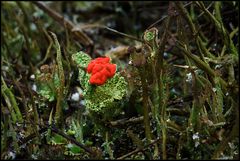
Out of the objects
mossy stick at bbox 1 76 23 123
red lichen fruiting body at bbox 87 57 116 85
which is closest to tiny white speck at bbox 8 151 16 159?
mossy stick at bbox 1 76 23 123

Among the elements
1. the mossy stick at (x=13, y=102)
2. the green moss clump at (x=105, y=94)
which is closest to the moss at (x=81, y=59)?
the green moss clump at (x=105, y=94)

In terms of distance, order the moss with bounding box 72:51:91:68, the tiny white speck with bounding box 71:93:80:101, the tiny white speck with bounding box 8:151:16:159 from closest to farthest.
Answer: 1. the tiny white speck with bounding box 8:151:16:159
2. the moss with bounding box 72:51:91:68
3. the tiny white speck with bounding box 71:93:80:101

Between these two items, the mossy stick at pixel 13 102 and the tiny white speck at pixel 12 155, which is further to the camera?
the mossy stick at pixel 13 102

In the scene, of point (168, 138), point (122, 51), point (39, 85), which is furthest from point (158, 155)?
point (122, 51)

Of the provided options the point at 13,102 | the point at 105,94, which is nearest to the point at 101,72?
the point at 105,94

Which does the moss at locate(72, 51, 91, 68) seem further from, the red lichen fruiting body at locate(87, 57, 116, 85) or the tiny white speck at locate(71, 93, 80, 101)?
the tiny white speck at locate(71, 93, 80, 101)

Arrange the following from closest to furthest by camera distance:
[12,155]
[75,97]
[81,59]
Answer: [12,155], [81,59], [75,97]

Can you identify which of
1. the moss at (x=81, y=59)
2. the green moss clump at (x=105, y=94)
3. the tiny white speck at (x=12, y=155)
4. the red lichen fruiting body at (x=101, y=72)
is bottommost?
the tiny white speck at (x=12, y=155)

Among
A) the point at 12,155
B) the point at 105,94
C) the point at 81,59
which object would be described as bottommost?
the point at 12,155

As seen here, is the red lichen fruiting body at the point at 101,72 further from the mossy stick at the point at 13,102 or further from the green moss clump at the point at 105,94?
the mossy stick at the point at 13,102

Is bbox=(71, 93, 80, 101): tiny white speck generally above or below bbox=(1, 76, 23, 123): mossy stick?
above

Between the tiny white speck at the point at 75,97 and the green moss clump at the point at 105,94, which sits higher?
the tiny white speck at the point at 75,97

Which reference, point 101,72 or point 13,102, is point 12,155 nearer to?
point 13,102
